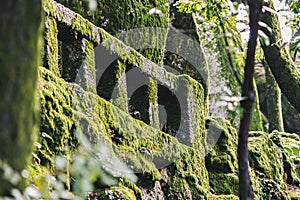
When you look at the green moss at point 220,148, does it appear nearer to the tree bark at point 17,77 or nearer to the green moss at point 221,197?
the green moss at point 221,197

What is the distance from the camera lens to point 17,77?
1.25 m

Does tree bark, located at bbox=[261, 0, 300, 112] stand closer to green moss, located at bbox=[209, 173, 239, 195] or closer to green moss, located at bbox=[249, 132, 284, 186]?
green moss, located at bbox=[249, 132, 284, 186]

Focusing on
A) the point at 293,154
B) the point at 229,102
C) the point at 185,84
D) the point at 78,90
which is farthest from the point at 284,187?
the point at 229,102

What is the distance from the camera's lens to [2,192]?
4.35 ft

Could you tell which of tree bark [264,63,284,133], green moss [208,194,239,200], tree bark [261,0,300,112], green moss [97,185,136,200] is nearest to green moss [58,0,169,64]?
green moss [208,194,239,200]

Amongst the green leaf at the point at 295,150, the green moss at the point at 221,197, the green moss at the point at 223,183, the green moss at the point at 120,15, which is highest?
the green moss at the point at 120,15

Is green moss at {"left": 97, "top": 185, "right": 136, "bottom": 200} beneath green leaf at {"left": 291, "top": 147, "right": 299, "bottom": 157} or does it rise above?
beneath

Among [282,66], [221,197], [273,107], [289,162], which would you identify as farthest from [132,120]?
[273,107]

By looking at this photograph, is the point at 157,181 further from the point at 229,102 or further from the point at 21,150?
the point at 21,150

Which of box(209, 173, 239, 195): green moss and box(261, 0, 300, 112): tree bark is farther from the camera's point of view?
box(261, 0, 300, 112): tree bark

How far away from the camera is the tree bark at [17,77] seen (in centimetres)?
121

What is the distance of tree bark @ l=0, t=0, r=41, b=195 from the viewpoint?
1.21 metres

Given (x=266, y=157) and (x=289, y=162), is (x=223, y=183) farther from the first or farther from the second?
(x=289, y=162)

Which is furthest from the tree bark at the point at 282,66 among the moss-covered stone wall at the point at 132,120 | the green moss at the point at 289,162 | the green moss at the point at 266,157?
the moss-covered stone wall at the point at 132,120
